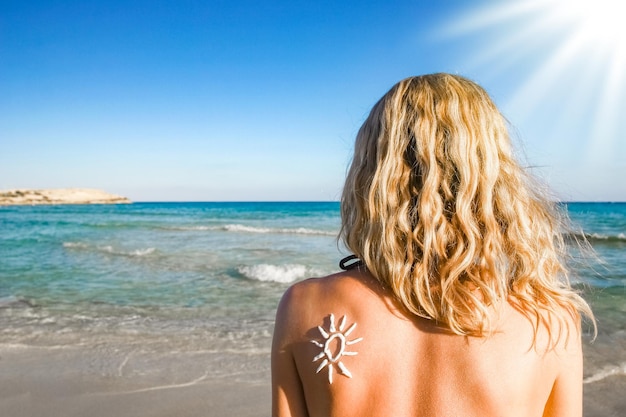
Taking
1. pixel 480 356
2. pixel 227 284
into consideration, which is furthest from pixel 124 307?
pixel 480 356

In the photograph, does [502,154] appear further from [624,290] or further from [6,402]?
[624,290]

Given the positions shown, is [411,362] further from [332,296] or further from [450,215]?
[450,215]

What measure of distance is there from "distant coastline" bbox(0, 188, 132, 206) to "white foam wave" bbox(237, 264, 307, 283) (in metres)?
94.5

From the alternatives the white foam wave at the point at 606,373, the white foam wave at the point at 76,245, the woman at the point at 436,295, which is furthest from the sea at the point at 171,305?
the white foam wave at the point at 76,245

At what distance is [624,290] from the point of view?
8.73m

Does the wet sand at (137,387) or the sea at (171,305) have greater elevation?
the sea at (171,305)

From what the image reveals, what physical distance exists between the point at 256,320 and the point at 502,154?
233 inches

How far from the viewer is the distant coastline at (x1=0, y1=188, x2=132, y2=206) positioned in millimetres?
89875

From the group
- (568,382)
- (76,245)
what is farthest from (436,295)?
(76,245)

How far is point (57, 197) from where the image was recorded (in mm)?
97750

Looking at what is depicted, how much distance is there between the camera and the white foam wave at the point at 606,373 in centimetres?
461

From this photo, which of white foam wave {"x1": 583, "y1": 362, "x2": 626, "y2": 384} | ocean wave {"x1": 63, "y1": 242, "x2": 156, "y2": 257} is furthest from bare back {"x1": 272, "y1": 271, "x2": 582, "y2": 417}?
ocean wave {"x1": 63, "y1": 242, "x2": 156, "y2": 257}

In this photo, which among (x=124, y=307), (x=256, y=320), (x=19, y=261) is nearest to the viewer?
(x=256, y=320)

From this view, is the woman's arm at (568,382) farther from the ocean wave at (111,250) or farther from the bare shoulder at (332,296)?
the ocean wave at (111,250)
